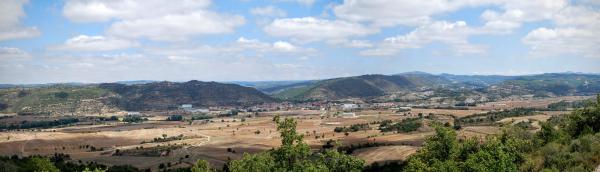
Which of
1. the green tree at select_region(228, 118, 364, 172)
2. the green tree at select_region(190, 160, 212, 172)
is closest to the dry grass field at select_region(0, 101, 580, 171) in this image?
the green tree at select_region(190, 160, 212, 172)

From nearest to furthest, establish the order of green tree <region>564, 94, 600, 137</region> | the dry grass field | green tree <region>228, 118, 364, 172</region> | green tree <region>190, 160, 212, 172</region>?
green tree <region>228, 118, 364, 172</region>, green tree <region>190, 160, 212, 172</region>, green tree <region>564, 94, 600, 137</region>, the dry grass field

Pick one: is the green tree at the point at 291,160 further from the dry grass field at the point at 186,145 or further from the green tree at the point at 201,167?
the dry grass field at the point at 186,145

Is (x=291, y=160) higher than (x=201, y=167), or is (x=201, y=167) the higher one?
(x=291, y=160)

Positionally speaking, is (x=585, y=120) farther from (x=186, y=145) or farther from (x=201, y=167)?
(x=186, y=145)

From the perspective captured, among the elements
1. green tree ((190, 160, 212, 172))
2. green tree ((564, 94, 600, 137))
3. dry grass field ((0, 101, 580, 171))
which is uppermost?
green tree ((564, 94, 600, 137))

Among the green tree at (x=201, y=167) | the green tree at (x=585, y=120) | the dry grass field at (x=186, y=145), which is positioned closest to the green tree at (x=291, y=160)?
the green tree at (x=201, y=167)

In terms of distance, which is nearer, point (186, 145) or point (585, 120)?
point (585, 120)

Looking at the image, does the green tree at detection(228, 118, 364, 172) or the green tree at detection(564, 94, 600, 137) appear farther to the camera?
the green tree at detection(564, 94, 600, 137)

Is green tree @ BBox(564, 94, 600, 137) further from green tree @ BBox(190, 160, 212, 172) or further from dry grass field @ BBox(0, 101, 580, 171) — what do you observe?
green tree @ BBox(190, 160, 212, 172)

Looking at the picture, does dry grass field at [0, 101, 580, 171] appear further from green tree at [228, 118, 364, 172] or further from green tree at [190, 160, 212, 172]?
green tree at [228, 118, 364, 172]

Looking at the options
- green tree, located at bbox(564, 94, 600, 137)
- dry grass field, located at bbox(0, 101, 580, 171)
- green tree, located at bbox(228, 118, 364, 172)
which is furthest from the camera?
dry grass field, located at bbox(0, 101, 580, 171)

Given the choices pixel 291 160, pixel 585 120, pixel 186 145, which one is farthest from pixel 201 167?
pixel 186 145

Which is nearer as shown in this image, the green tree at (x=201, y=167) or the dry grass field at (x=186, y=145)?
the green tree at (x=201, y=167)

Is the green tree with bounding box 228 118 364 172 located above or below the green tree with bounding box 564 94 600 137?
below
